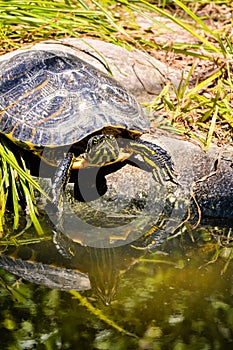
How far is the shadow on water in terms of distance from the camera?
2816mm

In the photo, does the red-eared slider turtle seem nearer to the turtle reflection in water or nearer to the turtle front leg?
the turtle front leg

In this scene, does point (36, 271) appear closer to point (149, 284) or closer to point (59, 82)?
point (149, 284)

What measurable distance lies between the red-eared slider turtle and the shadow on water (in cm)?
40

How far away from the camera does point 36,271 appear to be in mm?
3436

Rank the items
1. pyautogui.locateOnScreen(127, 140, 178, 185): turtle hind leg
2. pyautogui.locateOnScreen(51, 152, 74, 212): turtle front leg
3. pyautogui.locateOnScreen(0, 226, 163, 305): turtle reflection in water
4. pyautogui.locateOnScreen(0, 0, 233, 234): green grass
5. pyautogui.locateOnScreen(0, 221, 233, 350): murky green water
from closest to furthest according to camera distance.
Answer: pyautogui.locateOnScreen(0, 221, 233, 350): murky green water
pyautogui.locateOnScreen(0, 226, 163, 305): turtle reflection in water
pyautogui.locateOnScreen(51, 152, 74, 212): turtle front leg
pyautogui.locateOnScreen(127, 140, 178, 185): turtle hind leg
pyautogui.locateOnScreen(0, 0, 233, 234): green grass

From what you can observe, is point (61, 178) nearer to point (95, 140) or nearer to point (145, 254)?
point (95, 140)

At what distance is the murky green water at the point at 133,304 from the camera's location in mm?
2795

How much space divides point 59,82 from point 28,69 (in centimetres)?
23

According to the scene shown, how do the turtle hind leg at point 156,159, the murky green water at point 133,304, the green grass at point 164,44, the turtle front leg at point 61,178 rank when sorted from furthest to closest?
the green grass at point 164,44 → the turtle hind leg at point 156,159 → the turtle front leg at point 61,178 → the murky green water at point 133,304

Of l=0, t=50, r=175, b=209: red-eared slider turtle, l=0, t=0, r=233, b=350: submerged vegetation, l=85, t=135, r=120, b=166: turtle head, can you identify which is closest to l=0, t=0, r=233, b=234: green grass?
l=0, t=0, r=233, b=350: submerged vegetation

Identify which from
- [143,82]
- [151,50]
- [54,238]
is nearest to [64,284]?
[54,238]

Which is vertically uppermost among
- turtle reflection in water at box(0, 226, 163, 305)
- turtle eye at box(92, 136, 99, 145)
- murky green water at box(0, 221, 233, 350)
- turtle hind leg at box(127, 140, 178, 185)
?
turtle eye at box(92, 136, 99, 145)

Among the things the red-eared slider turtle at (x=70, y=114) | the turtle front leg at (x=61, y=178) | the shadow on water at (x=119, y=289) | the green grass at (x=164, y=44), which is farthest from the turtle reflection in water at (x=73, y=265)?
the green grass at (x=164, y=44)

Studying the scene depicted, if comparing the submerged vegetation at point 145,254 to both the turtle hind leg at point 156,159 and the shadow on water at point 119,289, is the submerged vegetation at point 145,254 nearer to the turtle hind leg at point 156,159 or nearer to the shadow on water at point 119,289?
the shadow on water at point 119,289
